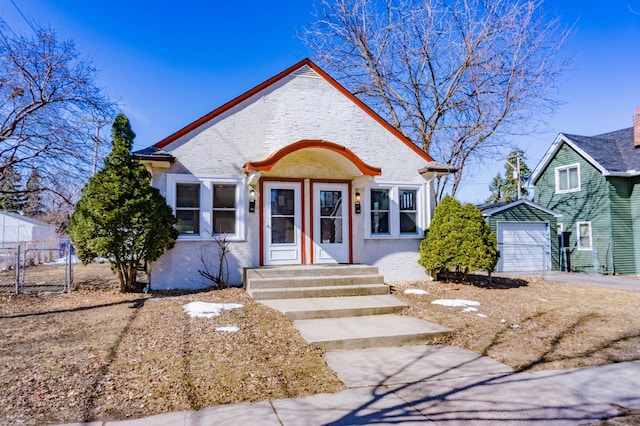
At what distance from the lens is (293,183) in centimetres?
1020

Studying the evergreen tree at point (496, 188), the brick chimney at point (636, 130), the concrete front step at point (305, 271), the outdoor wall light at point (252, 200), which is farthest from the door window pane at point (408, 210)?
the evergreen tree at point (496, 188)

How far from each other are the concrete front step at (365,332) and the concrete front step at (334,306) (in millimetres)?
157

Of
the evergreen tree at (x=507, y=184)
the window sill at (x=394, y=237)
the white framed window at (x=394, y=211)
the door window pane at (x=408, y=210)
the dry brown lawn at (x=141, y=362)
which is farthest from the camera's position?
the evergreen tree at (x=507, y=184)

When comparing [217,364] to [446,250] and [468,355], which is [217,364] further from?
[446,250]

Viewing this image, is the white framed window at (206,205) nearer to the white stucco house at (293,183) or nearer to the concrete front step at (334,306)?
the white stucco house at (293,183)

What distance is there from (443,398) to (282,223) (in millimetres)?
6786

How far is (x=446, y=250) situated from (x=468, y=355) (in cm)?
512

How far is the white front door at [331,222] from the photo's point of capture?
1032 centimetres

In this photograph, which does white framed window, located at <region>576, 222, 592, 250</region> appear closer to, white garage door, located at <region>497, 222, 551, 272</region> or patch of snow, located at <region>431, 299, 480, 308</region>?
white garage door, located at <region>497, 222, 551, 272</region>

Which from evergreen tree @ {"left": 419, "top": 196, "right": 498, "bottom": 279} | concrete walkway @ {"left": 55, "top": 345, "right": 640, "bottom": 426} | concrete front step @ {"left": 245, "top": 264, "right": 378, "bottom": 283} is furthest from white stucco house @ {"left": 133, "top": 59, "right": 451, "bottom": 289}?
concrete walkway @ {"left": 55, "top": 345, "right": 640, "bottom": 426}

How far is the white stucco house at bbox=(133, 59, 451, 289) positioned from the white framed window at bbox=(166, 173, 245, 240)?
24 millimetres

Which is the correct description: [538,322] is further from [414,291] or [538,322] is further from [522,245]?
[522,245]

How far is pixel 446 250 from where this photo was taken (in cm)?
1017

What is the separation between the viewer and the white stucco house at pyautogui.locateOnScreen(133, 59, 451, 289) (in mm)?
9344
